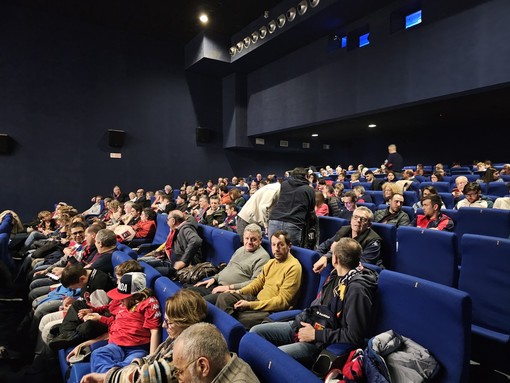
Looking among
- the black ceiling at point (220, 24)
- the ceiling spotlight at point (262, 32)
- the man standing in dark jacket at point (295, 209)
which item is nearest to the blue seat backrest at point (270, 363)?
the man standing in dark jacket at point (295, 209)

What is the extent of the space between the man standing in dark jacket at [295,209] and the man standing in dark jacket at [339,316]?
109cm

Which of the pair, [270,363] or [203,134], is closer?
[270,363]

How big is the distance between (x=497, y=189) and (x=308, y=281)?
167 inches

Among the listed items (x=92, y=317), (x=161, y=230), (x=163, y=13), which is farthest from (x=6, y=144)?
(x=92, y=317)

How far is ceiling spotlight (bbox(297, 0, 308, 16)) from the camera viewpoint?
7.34 meters

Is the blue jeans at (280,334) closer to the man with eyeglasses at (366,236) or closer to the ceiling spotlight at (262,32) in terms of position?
the man with eyeglasses at (366,236)

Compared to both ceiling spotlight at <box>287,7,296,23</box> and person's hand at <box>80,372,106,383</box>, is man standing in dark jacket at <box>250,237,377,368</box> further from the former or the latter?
ceiling spotlight at <box>287,7,296,23</box>

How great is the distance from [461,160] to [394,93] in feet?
17.9

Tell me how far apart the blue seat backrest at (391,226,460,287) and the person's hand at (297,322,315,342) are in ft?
3.72

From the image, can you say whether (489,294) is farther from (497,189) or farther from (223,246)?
(497,189)

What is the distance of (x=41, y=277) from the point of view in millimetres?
3447

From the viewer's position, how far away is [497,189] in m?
4.84

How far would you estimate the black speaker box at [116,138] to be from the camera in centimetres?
945

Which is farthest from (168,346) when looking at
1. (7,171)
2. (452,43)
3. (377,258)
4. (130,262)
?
(7,171)
